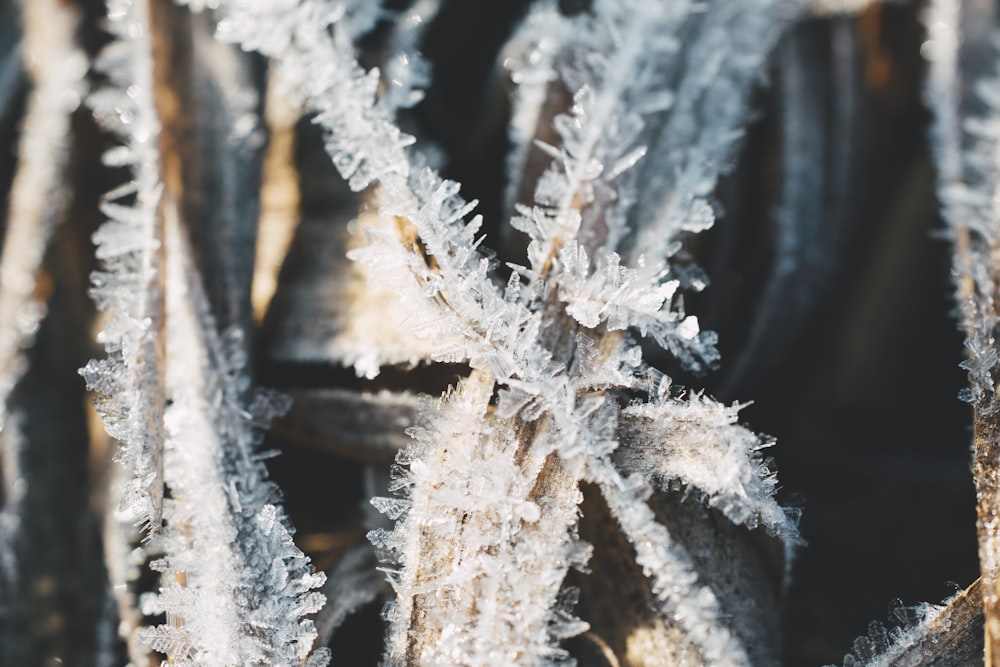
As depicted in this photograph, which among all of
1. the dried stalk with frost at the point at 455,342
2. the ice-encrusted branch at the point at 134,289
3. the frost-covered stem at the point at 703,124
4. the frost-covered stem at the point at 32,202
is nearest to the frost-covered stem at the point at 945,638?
the dried stalk with frost at the point at 455,342

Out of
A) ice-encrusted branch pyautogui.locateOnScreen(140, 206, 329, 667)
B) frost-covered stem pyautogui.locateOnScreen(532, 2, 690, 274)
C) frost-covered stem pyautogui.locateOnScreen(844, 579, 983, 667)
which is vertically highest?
frost-covered stem pyautogui.locateOnScreen(532, 2, 690, 274)

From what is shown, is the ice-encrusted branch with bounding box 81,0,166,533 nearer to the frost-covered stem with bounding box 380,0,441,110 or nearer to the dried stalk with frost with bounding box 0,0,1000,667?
the dried stalk with frost with bounding box 0,0,1000,667

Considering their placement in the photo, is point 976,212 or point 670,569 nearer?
point 670,569

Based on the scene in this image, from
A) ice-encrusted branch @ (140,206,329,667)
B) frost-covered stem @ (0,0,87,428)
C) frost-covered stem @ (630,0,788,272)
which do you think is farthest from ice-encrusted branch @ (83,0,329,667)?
frost-covered stem @ (630,0,788,272)

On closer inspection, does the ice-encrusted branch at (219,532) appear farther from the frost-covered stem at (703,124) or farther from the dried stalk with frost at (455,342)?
the frost-covered stem at (703,124)

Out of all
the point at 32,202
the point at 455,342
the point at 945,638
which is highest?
the point at 32,202

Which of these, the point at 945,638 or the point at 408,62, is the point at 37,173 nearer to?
the point at 408,62

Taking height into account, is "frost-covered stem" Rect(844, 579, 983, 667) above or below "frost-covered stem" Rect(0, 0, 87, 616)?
below

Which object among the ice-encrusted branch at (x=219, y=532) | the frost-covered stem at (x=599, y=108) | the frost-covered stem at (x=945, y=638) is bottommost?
the frost-covered stem at (x=945, y=638)

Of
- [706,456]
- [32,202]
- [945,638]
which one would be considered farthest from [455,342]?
[32,202]
